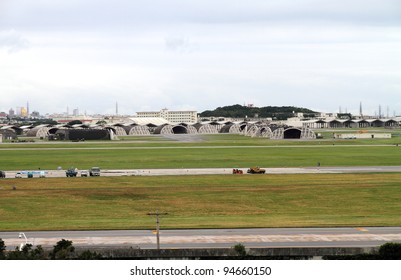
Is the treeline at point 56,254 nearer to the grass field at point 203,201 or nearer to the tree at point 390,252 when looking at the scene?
the tree at point 390,252

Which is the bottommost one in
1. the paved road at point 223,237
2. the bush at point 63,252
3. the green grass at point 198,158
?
the paved road at point 223,237

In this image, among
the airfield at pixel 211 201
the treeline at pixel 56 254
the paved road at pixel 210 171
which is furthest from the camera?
the paved road at pixel 210 171

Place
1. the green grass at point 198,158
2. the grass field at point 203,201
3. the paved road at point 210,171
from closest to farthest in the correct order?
the grass field at point 203,201
the paved road at point 210,171
the green grass at point 198,158

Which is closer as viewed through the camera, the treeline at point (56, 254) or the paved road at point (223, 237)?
the treeline at point (56, 254)

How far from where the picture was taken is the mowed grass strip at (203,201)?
52344 millimetres

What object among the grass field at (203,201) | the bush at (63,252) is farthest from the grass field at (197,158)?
the bush at (63,252)

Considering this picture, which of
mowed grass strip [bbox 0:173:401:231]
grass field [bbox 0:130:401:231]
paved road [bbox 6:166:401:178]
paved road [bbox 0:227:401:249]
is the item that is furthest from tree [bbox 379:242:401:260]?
paved road [bbox 6:166:401:178]

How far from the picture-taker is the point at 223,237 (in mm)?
45062

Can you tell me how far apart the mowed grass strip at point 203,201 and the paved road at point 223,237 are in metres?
2.37

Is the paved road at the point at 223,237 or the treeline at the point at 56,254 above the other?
the treeline at the point at 56,254

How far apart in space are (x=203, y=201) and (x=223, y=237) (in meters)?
20.7

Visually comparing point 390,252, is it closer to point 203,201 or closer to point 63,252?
point 63,252
